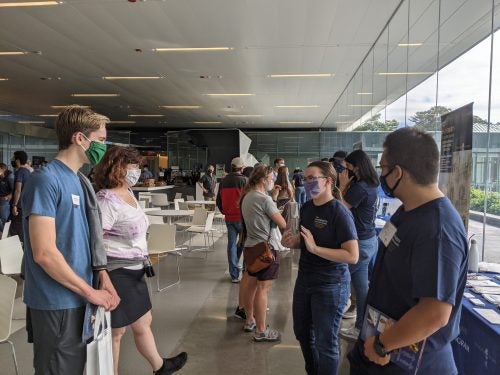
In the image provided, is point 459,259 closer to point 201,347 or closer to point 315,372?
point 315,372

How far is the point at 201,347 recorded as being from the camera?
3.33 meters

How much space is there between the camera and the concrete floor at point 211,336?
9.77 feet

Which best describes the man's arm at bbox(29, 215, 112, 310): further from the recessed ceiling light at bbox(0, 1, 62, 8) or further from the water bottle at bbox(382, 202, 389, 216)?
the water bottle at bbox(382, 202, 389, 216)

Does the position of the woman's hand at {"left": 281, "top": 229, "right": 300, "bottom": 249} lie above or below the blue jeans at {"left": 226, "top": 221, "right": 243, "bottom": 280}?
above

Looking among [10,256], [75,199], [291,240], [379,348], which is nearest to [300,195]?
[10,256]

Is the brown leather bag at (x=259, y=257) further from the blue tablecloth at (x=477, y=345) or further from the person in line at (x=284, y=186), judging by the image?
the person in line at (x=284, y=186)

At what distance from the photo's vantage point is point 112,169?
7.99 ft

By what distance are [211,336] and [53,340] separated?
2.12m

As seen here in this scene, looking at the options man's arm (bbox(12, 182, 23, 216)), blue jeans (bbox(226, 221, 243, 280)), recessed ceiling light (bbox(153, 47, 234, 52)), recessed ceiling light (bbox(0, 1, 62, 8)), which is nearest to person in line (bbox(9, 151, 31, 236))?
man's arm (bbox(12, 182, 23, 216))

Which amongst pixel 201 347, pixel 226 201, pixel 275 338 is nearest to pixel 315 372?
pixel 275 338

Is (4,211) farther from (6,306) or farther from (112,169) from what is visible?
(112,169)

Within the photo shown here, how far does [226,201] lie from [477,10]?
3684mm

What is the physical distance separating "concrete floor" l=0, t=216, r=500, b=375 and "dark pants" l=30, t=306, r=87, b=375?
1.25 m

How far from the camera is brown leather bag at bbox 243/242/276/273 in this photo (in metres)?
3.24
